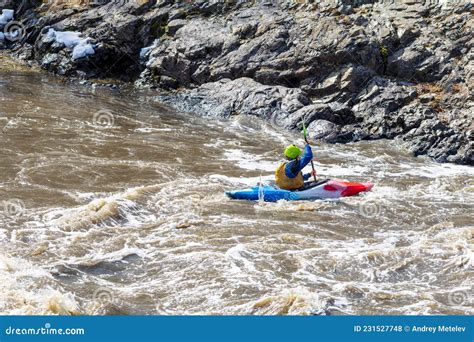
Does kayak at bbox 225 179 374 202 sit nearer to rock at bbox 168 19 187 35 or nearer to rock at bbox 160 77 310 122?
rock at bbox 160 77 310 122

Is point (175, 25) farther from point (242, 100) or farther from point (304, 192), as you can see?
point (304, 192)

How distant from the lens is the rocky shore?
60.0 feet

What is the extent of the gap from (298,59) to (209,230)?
11095 mm

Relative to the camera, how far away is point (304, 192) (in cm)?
1249

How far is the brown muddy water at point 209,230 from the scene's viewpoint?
324 inches

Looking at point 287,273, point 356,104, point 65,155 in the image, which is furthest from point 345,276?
point 356,104

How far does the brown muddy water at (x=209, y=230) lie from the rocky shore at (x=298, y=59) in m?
1.30

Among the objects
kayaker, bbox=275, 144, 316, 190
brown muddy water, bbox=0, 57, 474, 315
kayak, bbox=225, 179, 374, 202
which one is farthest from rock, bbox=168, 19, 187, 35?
kayaker, bbox=275, 144, 316, 190

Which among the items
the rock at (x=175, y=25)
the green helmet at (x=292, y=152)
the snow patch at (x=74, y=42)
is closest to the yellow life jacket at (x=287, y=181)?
the green helmet at (x=292, y=152)

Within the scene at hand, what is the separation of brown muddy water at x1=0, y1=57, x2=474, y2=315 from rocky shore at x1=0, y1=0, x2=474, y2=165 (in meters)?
1.30

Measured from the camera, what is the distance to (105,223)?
10570mm

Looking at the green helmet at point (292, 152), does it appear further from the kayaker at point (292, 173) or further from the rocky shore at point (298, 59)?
the rocky shore at point (298, 59)

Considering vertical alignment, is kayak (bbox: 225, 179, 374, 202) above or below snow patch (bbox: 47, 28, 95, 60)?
below

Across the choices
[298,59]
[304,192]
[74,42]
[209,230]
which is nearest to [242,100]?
[298,59]
